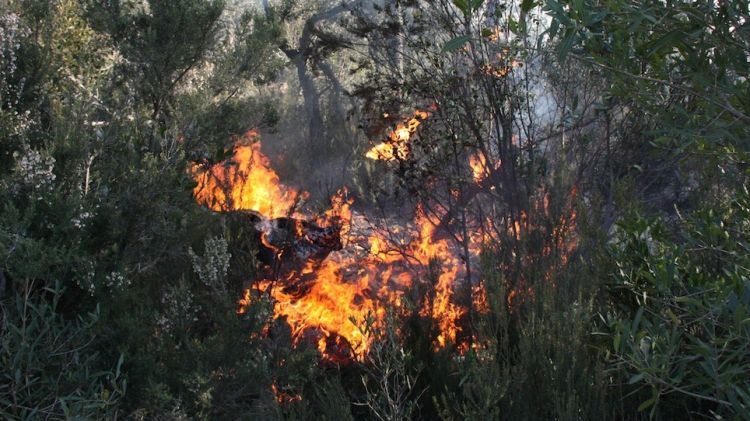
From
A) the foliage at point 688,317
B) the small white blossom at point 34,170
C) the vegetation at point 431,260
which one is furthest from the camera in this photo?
the small white blossom at point 34,170

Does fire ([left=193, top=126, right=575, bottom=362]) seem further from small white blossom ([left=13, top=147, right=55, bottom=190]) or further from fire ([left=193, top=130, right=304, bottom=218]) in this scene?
small white blossom ([left=13, top=147, right=55, bottom=190])

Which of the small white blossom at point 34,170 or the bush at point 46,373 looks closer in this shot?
the bush at point 46,373

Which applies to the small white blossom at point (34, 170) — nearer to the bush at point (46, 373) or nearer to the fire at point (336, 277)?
the bush at point (46, 373)

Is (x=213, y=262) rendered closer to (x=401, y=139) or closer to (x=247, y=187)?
(x=401, y=139)

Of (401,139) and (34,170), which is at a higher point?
(401,139)

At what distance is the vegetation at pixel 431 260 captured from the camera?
215 cm

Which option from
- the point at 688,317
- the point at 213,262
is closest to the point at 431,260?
the point at 213,262

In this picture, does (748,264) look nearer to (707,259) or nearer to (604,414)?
(604,414)

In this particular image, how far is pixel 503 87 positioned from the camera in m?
5.35

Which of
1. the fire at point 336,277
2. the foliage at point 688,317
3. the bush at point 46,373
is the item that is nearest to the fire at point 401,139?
the fire at point 336,277

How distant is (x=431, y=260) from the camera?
16.2 ft

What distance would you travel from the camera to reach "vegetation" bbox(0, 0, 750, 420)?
7.04 ft

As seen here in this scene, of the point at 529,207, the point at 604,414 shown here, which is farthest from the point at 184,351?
the point at 529,207

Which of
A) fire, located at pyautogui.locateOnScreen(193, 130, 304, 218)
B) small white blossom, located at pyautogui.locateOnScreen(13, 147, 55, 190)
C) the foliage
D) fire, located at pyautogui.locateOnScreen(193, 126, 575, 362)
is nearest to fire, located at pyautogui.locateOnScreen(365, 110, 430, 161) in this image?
fire, located at pyautogui.locateOnScreen(193, 126, 575, 362)
